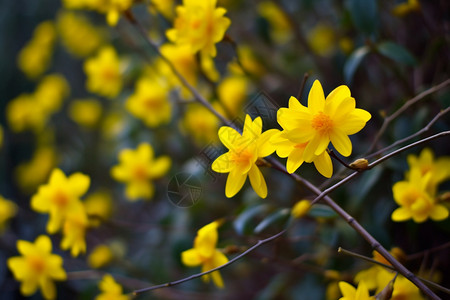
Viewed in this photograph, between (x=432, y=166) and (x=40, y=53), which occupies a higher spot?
(x=40, y=53)

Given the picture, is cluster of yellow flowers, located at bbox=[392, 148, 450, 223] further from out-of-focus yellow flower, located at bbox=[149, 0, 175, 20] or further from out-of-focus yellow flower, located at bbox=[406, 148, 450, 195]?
out-of-focus yellow flower, located at bbox=[149, 0, 175, 20]

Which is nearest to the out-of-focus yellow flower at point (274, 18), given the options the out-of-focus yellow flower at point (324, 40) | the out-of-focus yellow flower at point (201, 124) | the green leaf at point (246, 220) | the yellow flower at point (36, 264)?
the out-of-focus yellow flower at point (324, 40)

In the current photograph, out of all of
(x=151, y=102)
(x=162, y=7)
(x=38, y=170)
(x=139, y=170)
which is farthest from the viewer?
(x=38, y=170)

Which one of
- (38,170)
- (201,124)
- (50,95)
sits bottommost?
(201,124)

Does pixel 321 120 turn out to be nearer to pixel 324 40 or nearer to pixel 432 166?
pixel 432 166

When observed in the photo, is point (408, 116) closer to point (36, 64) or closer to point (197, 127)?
point (197, 127)

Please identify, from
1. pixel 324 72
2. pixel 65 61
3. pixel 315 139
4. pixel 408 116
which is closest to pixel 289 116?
pixel 315 139

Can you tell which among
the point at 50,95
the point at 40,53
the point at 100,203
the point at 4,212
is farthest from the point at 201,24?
the point at 40,53
